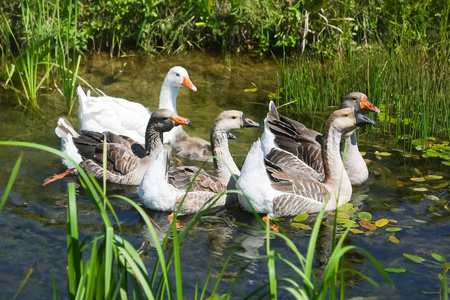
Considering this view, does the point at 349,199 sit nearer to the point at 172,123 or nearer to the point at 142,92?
the point at 172,123

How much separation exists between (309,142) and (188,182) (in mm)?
1882

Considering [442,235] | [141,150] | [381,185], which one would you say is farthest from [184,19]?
[442,235]

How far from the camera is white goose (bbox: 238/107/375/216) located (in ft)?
21.8

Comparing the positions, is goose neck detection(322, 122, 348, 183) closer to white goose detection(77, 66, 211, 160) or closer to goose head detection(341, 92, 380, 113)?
goose head detection(341, 92, 380, 113)

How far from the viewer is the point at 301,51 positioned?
457 inches

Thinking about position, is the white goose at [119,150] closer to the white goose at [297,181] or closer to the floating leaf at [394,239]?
the white goose at [297,181]

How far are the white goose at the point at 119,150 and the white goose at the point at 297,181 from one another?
1.37 metres

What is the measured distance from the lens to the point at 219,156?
283 inches

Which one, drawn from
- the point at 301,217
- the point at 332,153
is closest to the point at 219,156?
the point at 301,217

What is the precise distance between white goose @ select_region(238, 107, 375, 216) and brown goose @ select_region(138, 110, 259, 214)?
1.07 ft

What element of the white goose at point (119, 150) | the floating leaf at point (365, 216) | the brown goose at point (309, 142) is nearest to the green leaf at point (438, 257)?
the floating leaf at point (365, 216)

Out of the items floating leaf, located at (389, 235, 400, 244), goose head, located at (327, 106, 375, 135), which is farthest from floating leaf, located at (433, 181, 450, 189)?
floating leaf, located at (389, 235, 400, 244)

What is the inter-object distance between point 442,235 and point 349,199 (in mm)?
1178

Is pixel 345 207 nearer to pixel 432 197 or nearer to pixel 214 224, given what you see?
pixel 432 197
